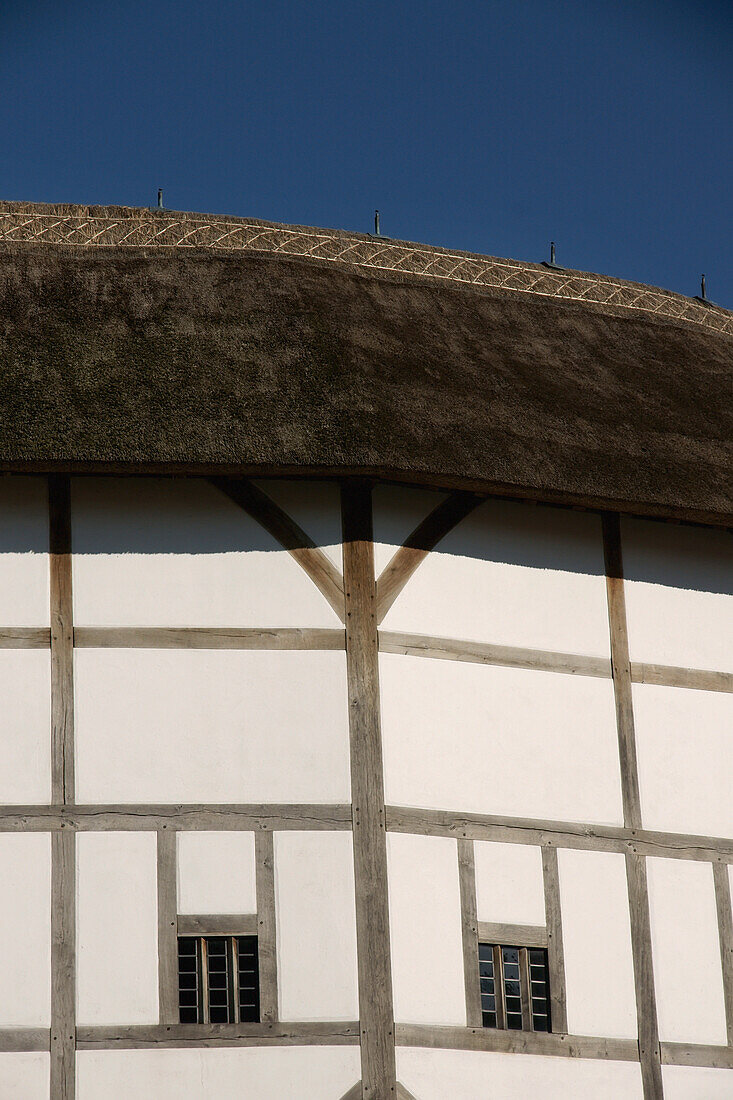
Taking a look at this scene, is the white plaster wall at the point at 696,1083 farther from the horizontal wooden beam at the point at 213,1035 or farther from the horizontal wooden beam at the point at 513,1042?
the horizontal wooden beam at the point at 213,1035

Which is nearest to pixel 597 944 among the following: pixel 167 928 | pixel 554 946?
pixel 554 946

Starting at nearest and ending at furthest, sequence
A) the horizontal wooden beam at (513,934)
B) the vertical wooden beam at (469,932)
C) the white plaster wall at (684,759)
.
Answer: the vertical wooden beam at (469,932), the horizontal wooden beam at (513,934), the white plaster wall at (684,759)

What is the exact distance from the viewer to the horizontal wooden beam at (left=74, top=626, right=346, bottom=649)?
11836mm

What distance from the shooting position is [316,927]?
11.3m

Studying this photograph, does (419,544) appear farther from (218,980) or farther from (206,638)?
(218,980)

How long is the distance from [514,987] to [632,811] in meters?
1.73

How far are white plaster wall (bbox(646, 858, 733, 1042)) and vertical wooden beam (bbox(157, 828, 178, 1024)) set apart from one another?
3682 millimetres

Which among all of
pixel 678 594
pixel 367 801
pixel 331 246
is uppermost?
pixel 331 246

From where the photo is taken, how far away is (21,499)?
39.6 ft

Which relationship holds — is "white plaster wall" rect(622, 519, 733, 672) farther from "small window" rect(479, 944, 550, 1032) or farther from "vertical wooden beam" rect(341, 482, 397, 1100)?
"small window" rect(479, 944, 550, 1032)

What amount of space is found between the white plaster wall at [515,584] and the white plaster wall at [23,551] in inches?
101

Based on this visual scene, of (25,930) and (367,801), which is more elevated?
(367,801)

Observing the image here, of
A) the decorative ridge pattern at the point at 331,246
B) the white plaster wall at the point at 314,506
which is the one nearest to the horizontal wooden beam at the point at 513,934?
the white plaster wall at the point at 314,506

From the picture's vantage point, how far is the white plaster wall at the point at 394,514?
1224 centimetres
